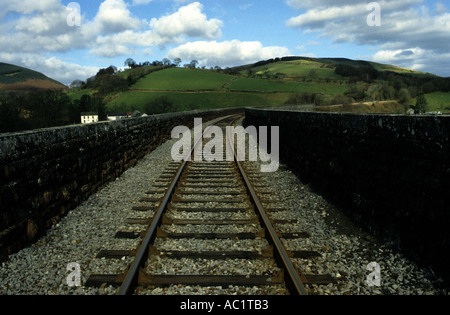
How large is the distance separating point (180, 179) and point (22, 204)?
3.29 meters

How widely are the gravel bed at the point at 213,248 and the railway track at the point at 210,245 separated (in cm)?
4

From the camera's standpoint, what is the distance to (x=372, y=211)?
13.8 feet

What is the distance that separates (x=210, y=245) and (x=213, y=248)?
89mm

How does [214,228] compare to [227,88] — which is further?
[227,88]

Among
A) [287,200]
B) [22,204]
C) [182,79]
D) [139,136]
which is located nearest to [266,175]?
[287,200]

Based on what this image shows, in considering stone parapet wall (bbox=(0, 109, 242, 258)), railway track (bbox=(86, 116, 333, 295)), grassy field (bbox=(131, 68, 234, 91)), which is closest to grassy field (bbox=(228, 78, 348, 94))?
grassy field (bbox=(131, 68, 234, 91))

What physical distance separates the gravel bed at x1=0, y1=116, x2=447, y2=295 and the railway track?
0.13 feet

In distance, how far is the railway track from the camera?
2.97 m

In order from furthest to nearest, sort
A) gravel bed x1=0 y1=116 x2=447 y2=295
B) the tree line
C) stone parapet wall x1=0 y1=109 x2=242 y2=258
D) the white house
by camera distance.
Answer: the white house < the tree line < stone parapet wall x1=0 y1=109 x2=242 y2=258 < gravel bed x1=0 y1=116 x2=447 y2=295

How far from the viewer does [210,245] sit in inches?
149

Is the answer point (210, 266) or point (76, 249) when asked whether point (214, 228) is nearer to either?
point (210, 266)

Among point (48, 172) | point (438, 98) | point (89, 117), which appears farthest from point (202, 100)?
point (48, 172)

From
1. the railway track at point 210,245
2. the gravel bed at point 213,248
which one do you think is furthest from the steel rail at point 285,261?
the gravel bed at point 213,248

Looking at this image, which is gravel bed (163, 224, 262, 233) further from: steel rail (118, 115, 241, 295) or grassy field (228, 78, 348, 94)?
grassy field (228, 78, 348, 94)
